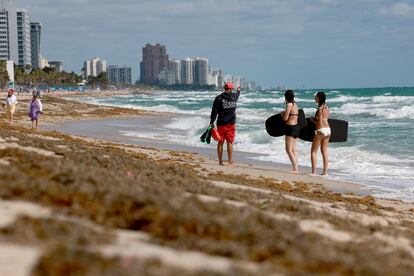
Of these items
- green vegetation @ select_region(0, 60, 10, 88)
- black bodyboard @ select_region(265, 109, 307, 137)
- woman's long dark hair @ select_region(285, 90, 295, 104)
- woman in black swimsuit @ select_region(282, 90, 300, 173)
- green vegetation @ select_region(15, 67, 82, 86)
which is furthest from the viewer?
green vegetation @ select_region(15, 67, 82, 86)

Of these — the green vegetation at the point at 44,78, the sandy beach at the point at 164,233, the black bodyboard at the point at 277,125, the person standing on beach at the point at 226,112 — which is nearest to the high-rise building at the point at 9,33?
the green vegetation at the point at 44,78

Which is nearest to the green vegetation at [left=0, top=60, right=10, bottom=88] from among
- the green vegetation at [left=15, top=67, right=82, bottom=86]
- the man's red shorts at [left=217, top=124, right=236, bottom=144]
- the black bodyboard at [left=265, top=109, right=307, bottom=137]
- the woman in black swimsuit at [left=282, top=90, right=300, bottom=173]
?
the green vegetation at [left=15, top=67, right=82, bottom=86]

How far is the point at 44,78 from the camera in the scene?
149m

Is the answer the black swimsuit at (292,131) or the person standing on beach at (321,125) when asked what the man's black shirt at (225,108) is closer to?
the black swimsuit at (292,131)

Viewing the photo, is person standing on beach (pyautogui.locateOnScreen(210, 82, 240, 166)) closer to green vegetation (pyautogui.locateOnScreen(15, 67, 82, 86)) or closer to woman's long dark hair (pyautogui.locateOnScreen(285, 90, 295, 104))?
woman's long dark hair (pyautogui.locateOnScreen(285, 90, 295, 104))

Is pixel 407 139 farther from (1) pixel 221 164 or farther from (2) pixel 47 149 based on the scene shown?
(2) pixel 47 149

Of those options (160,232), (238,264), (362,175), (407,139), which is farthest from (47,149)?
(407,139)

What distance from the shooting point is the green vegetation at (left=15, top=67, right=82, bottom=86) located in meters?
133

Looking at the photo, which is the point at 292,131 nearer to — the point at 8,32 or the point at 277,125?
the point at 277,125

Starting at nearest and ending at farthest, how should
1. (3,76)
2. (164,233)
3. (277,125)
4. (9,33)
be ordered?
(164,233), (277,125), (3,76), (9,33)

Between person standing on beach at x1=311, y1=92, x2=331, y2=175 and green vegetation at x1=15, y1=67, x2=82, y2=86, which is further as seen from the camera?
green vegetation at x1=15, y1=67, x2=82, y2=86

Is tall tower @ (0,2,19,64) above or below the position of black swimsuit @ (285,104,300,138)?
above

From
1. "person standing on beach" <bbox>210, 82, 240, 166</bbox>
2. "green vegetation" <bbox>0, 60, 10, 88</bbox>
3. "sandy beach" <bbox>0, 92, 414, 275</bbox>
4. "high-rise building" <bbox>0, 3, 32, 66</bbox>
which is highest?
"high-rise building" <bbox>0, 3, 32, 66</bbox>

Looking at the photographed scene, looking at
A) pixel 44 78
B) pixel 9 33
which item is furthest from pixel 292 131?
pixel 9 33
